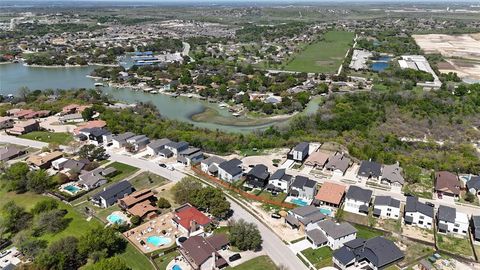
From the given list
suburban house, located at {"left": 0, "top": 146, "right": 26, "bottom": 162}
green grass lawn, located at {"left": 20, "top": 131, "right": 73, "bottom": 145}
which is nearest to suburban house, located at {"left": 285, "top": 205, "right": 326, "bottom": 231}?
green grass lawn, located at {"left": 20, "top": 131, "right": 73, "bottom": 145}

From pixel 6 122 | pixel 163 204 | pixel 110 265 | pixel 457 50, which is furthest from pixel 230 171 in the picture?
pixel 457 50

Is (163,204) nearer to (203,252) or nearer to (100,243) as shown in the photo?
(100,243)

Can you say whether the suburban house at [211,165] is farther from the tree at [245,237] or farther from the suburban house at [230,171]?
the tree at [245,237]

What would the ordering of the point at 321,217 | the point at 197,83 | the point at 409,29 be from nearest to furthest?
1. the point at 321,217
2. the point at 197,83
3. the point at 409,29

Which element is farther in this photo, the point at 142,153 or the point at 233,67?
the point at 233,67

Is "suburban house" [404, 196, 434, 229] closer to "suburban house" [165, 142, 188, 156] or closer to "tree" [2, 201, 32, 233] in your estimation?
"suburban house" [165, 142, 188, 156]

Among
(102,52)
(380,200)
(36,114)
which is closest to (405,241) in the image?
(380,200)

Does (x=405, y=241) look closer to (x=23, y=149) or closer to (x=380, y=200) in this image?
(x=380, y=200)
